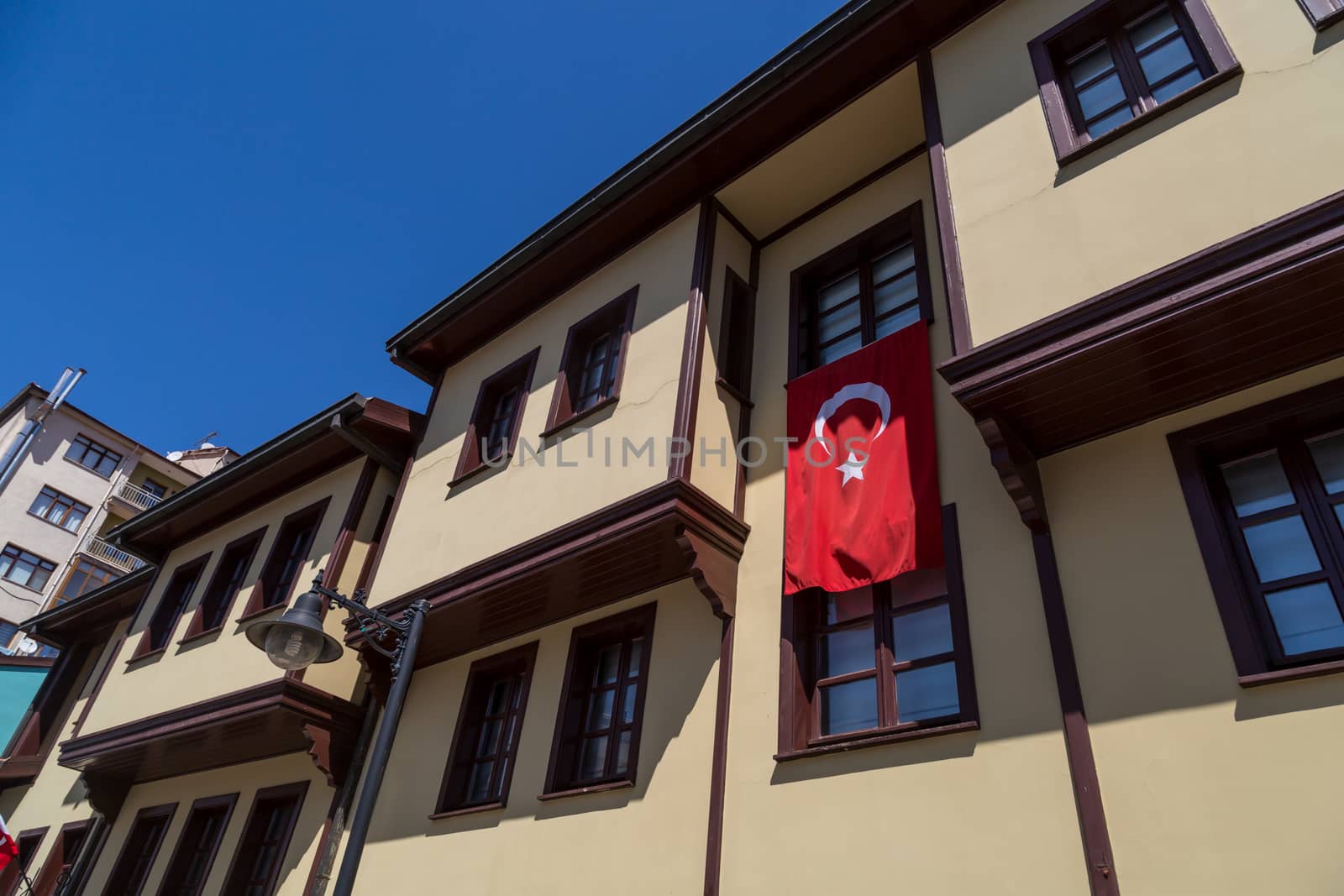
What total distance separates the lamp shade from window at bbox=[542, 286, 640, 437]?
3.21m

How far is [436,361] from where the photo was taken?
1200cm

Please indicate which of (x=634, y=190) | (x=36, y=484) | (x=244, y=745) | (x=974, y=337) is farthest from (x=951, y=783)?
(x=36, y=484)

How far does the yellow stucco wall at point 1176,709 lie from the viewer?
13.3 feet

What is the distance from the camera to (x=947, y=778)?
5.21m

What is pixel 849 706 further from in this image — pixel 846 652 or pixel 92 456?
pixel 92 456

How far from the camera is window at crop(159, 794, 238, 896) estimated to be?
414 inches

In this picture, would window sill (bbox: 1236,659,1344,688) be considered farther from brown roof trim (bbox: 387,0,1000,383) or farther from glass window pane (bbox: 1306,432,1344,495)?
brown roof trim (bbox: 387,0,1000,383)

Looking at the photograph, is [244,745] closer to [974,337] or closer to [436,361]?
[436,361]

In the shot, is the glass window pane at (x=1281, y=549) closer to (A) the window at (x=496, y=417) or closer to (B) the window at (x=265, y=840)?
(A) the window at (x=496, y=417)

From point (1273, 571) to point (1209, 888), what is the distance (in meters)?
1.76

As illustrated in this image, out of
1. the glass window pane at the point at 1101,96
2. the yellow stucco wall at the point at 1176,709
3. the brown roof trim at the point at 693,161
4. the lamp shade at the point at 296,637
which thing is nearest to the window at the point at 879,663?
the yellow stucco wall at the point at 1176,709

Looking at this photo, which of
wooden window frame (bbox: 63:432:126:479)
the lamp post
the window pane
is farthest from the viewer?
wooden window frame (bbox: 63:432:126:479)

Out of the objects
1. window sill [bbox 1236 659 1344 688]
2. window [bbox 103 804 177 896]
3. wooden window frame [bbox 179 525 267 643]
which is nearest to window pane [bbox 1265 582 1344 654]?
window sill [bbox 1236 659 1344 688]

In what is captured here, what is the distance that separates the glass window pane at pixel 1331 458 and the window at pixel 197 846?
11476 millimetres
